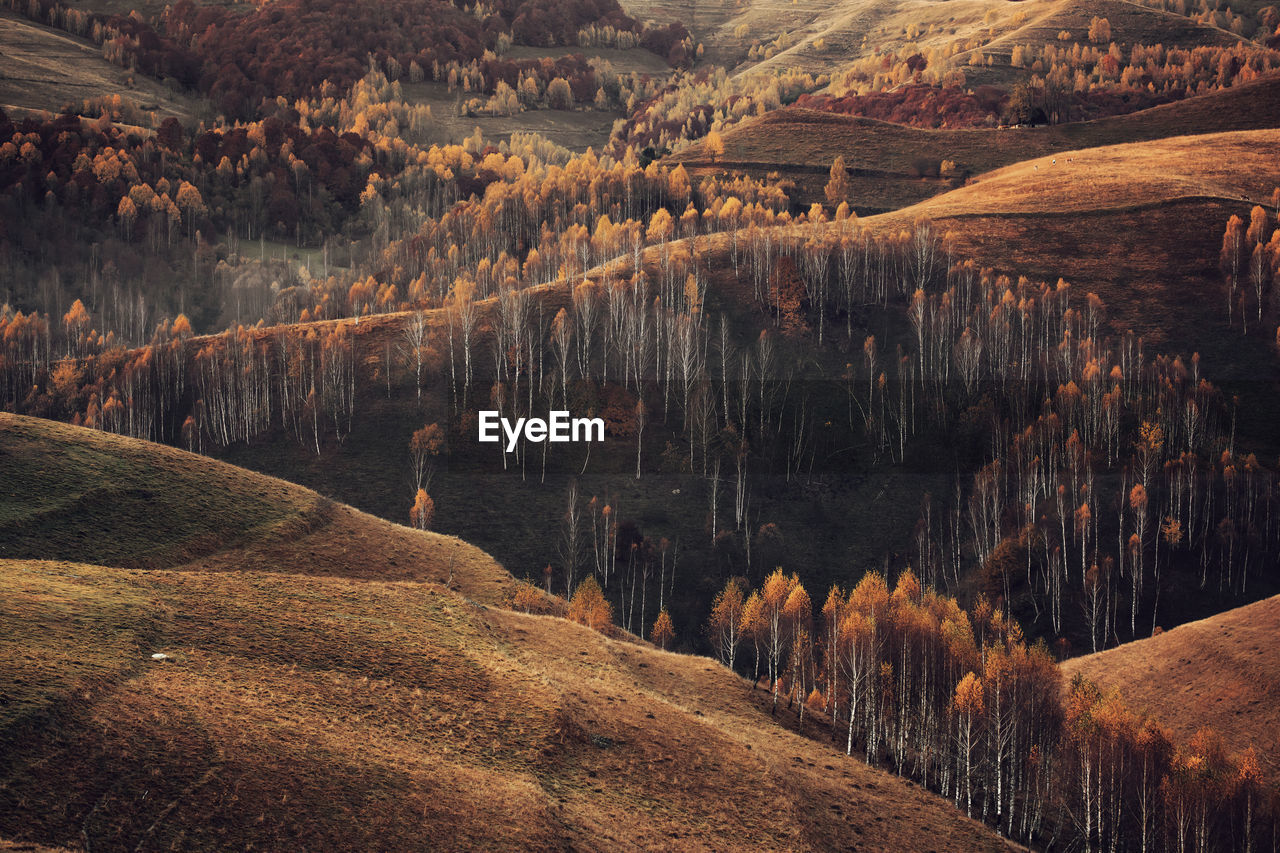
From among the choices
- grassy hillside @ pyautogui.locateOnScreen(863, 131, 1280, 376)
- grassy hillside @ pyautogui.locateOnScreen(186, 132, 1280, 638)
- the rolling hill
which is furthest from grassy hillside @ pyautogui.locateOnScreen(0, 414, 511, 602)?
grassy hillside @ pyautogui.locateOnScreen(863, 131, 1280, 376)

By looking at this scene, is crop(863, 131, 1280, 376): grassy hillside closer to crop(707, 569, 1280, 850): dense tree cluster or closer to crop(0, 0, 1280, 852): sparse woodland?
crop(0, 0, 1280, 852): sparse woodland

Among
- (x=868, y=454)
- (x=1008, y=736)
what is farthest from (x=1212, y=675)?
(x=868, y=454)

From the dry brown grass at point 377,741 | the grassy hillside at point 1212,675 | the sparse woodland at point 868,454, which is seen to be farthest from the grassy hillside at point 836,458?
the dry brown grass at point 377,741

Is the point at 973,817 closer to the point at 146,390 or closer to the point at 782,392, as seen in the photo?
the point at 782,392

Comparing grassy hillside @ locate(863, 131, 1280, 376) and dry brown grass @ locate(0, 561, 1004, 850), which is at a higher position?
grassy hillside @ locate(863, 131, 1280, 376)

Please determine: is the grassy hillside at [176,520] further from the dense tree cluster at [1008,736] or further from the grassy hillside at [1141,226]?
the grassy hillside at [1141,226]

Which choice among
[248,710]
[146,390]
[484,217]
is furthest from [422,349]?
[248,710]
